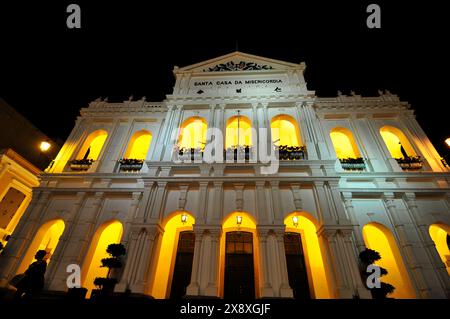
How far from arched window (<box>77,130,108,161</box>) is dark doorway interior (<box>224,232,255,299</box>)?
400 inches

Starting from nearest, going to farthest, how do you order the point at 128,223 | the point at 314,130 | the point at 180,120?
the point at 128,223, the point at 314,130, the point at 180,120

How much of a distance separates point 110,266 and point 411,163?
49.5ft

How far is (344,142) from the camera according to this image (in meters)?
15.6

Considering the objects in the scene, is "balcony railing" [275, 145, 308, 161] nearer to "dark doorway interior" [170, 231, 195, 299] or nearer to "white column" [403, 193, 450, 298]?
"white column" [403, 193, 450, 298]

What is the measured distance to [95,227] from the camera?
1151cm

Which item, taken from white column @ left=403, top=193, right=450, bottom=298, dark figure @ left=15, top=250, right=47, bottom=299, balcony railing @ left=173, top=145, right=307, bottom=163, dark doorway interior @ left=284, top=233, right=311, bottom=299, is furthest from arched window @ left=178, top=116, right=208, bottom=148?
white column @ left=403, top=193, right=450, bottom=298

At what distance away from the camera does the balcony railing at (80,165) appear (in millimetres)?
13570

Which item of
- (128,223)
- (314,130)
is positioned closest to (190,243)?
(128,223)

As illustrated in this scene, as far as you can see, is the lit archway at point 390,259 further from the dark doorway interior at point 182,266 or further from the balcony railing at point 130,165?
the balcony railing at point 130,165

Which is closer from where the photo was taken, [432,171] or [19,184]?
[432,171]

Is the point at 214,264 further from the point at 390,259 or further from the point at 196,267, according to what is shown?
the point at 390,259

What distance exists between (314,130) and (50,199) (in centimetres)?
1448

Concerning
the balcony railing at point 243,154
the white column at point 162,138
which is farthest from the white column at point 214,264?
the white column at point 162,138

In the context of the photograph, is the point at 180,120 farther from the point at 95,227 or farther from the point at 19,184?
the point at 19,184
